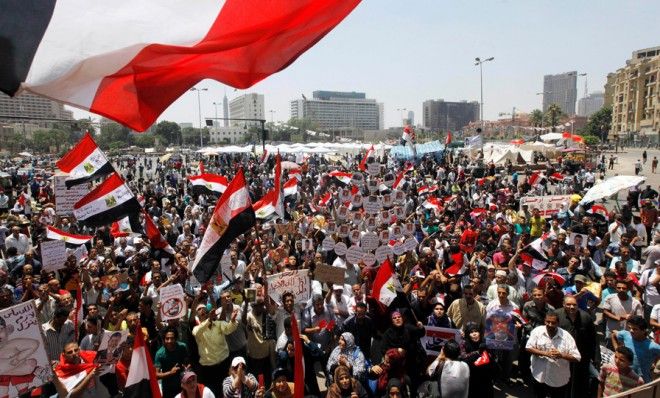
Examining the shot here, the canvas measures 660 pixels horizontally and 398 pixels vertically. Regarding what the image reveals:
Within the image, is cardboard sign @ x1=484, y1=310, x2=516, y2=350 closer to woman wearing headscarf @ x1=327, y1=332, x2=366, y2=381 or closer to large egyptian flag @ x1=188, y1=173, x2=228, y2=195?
woman wearing headscarf @ x1=327, y1=332, x2=366, y2=381

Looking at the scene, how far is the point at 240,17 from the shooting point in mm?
2928

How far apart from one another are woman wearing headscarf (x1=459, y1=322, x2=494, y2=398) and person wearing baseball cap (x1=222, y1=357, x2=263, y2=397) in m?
2.36

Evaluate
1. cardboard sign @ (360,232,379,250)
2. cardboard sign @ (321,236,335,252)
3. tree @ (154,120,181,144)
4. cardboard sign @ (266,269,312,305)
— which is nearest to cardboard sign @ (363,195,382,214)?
cardboard sign @ (360,232,379,250)

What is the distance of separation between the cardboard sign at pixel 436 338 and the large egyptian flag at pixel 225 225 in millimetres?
2580

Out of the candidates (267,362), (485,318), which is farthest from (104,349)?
(485,318)

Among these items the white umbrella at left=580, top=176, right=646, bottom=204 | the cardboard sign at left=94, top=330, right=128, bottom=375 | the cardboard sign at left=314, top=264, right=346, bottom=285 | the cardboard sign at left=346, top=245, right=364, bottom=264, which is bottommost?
the cardboard sign at left=94, top=330, right=128, bottom=375

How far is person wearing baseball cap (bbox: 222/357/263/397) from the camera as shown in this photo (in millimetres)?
5156

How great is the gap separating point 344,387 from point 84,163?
24.4 feet

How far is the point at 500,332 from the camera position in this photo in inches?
244

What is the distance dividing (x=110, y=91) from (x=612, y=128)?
405 ft

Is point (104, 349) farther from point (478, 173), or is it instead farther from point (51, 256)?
point (478, 173)

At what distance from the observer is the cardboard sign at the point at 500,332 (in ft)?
20.3

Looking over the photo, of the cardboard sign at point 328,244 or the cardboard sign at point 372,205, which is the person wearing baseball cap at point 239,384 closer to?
the cardboard sign at point 328,244

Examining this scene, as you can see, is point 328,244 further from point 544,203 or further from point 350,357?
point 544,203
